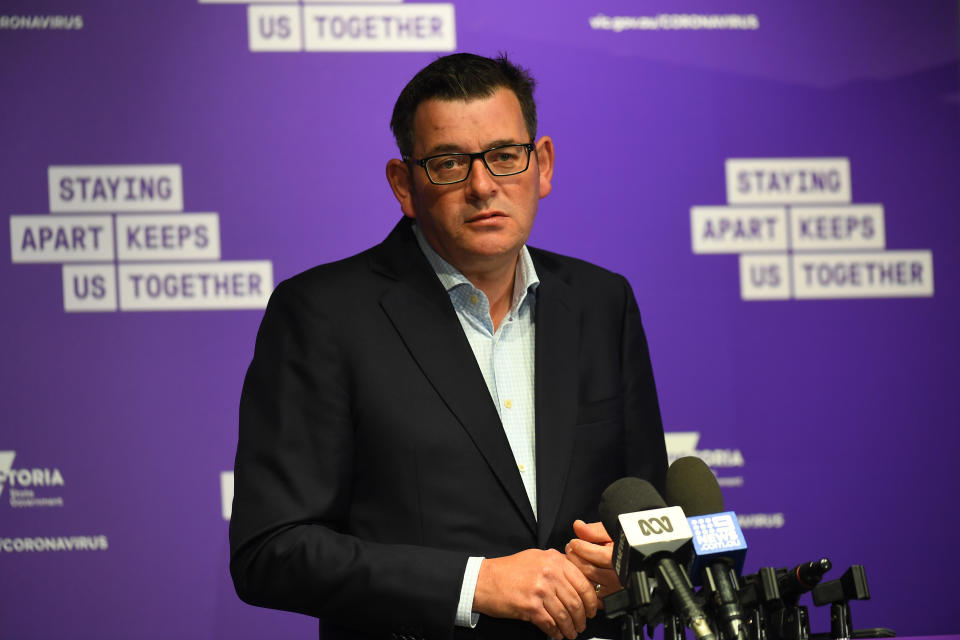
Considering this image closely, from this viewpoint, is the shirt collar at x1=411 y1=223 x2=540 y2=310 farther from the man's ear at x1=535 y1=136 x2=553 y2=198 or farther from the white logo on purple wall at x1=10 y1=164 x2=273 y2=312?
the white logo on purple wall at x1=10 y1=164 x2=273 y2=312

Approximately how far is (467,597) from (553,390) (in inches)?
20.5

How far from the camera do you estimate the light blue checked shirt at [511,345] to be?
2.33 m

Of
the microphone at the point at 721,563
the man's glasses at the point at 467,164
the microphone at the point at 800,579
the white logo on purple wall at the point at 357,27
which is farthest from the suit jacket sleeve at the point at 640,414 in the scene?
the white logo on purple wall at the point at 357,27

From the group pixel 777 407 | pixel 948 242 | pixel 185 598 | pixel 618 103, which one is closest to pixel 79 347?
pixel 185 598

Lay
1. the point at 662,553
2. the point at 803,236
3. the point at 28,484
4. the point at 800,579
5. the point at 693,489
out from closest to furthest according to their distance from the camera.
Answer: the point at 662,553, the point at 800,579, the point at 693,489, the point at 28,484, the point at 803,236

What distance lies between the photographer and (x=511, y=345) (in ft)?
8.02

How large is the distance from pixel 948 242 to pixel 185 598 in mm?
2978

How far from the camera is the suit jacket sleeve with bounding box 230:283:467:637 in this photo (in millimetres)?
2045

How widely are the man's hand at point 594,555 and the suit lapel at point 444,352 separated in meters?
0.19

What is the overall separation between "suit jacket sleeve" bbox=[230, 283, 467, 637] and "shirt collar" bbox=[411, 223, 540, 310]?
1.04ft

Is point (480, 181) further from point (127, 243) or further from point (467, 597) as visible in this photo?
point (127, 243)

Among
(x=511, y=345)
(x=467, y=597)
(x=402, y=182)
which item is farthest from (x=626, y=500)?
(x=402, y=182)

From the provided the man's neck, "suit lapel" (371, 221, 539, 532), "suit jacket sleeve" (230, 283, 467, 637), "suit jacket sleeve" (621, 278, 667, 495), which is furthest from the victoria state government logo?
"suit jacket sleeve" (621, 278, 667, 495)

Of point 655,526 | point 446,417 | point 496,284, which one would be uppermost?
point 496,284
